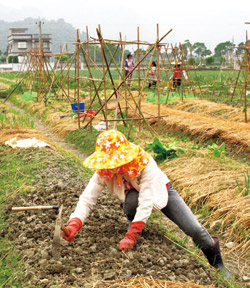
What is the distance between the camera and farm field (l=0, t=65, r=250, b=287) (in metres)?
2.65

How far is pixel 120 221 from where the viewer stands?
11.6 ft

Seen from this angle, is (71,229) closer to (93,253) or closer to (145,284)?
(93,253)

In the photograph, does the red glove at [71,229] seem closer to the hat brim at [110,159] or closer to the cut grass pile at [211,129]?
the hat brim at [110,159]

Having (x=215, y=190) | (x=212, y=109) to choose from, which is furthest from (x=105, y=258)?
(x=212, y=109)

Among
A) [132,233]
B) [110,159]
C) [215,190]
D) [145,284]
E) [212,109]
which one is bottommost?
[145,284]

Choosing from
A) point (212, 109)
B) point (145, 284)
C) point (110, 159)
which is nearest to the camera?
Answer: point (145, 284)

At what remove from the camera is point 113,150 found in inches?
105

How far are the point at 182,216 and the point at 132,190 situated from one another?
44cm

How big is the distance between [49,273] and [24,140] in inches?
158

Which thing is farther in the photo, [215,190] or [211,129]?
[211,129]

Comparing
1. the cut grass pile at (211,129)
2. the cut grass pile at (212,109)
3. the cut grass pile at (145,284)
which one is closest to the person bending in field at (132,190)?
the cut grass pile at (145,284)

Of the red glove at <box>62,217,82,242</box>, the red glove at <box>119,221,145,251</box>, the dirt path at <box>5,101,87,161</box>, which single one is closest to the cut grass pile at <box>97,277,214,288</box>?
the red glove at <box>119,221,145,251</box>

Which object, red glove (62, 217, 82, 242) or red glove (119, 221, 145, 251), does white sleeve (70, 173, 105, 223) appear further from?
red glove (119, 221, 145, 251)

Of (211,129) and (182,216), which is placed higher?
(211,129)
